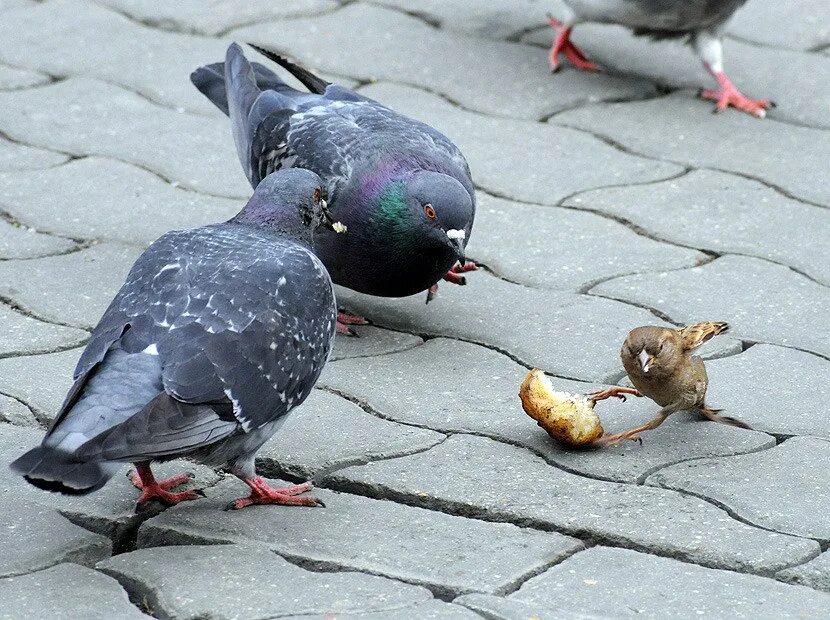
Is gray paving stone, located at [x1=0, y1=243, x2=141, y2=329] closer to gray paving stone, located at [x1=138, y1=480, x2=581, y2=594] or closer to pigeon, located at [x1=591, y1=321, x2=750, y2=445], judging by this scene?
gray paving stone, located at [x1=138, y1=480, x2=581, y2=594]

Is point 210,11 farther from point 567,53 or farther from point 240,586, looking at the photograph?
point 240,586

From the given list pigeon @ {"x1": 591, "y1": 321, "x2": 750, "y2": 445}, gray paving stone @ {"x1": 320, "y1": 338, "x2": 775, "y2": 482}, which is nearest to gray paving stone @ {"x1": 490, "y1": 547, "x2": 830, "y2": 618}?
gray paving stone @ {"x1": 320, "y1": 338, "x2": 775, "y2": 482}

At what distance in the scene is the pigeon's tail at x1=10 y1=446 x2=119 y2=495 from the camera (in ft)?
8.96

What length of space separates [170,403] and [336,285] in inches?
66.9

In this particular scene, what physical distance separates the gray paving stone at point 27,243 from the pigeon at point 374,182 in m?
0.66

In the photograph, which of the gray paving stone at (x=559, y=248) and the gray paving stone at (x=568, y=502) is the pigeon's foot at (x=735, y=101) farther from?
the gray paving stone at (x=568, y=502)

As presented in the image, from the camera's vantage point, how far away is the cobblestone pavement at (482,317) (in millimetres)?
2994

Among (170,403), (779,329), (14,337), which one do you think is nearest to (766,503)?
(779,329)

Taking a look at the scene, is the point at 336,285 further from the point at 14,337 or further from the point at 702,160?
the point at 702,160

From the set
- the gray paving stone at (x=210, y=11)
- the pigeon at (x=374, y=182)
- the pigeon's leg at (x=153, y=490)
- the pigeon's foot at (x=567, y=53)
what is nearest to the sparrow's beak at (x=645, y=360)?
the pigeon at (x=374, y=182)

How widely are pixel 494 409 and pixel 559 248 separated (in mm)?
1114

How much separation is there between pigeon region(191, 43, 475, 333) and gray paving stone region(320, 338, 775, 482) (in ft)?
0.83

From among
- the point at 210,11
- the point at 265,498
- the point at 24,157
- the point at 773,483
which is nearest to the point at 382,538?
the point at 265,498

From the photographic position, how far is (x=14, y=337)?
13.3 feet
